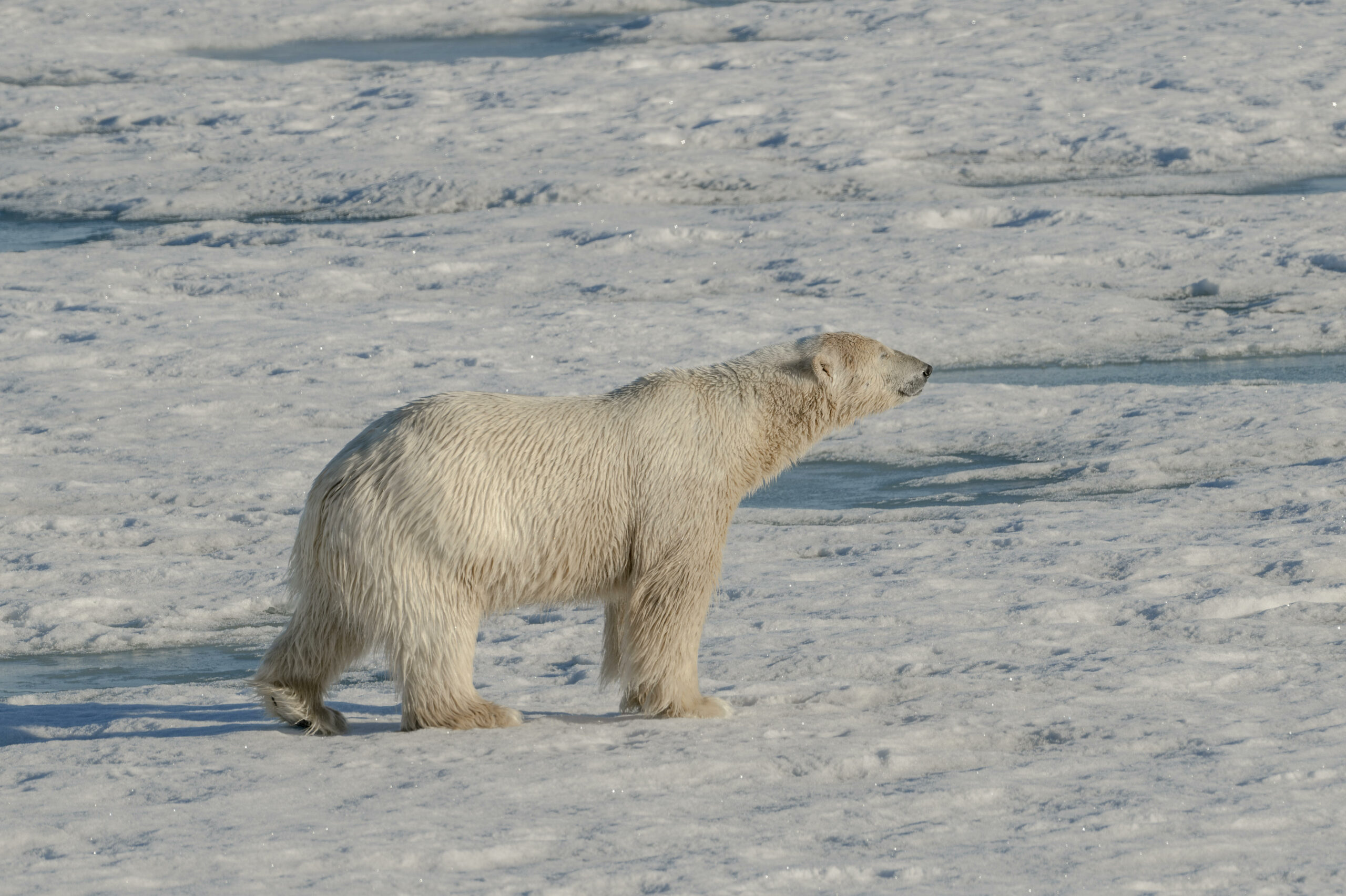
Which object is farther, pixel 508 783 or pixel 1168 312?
pixel 1168 312

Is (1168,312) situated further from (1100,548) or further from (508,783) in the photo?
(508,783)

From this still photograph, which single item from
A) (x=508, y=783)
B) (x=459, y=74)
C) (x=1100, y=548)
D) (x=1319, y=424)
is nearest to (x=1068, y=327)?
(x=1319, y=424)

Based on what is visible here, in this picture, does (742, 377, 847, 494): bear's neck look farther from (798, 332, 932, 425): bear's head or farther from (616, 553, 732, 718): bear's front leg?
(616, 553, 732, 718): bear's front leg

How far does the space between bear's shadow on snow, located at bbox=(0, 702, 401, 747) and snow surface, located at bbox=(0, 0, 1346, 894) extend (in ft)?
0.07

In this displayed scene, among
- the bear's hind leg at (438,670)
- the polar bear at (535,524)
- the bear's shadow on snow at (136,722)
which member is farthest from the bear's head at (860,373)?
the bear's shadow on snow at (136,722)

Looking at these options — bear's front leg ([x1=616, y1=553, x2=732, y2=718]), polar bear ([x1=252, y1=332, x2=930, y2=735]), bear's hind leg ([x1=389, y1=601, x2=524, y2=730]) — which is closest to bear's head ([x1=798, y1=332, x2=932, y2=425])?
polar bear ([x1=252, y1=332, x2=930, y2=735])

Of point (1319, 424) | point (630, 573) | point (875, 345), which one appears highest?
point (875, 345)

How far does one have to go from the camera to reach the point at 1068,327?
10508mm

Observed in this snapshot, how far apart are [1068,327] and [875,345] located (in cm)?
541

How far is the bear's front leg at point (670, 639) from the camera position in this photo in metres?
4.89

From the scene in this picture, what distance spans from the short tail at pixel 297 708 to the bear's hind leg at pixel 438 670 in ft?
0.91

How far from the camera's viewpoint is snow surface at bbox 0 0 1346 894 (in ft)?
12.8

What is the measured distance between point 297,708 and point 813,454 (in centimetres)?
436

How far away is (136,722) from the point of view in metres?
4.87
